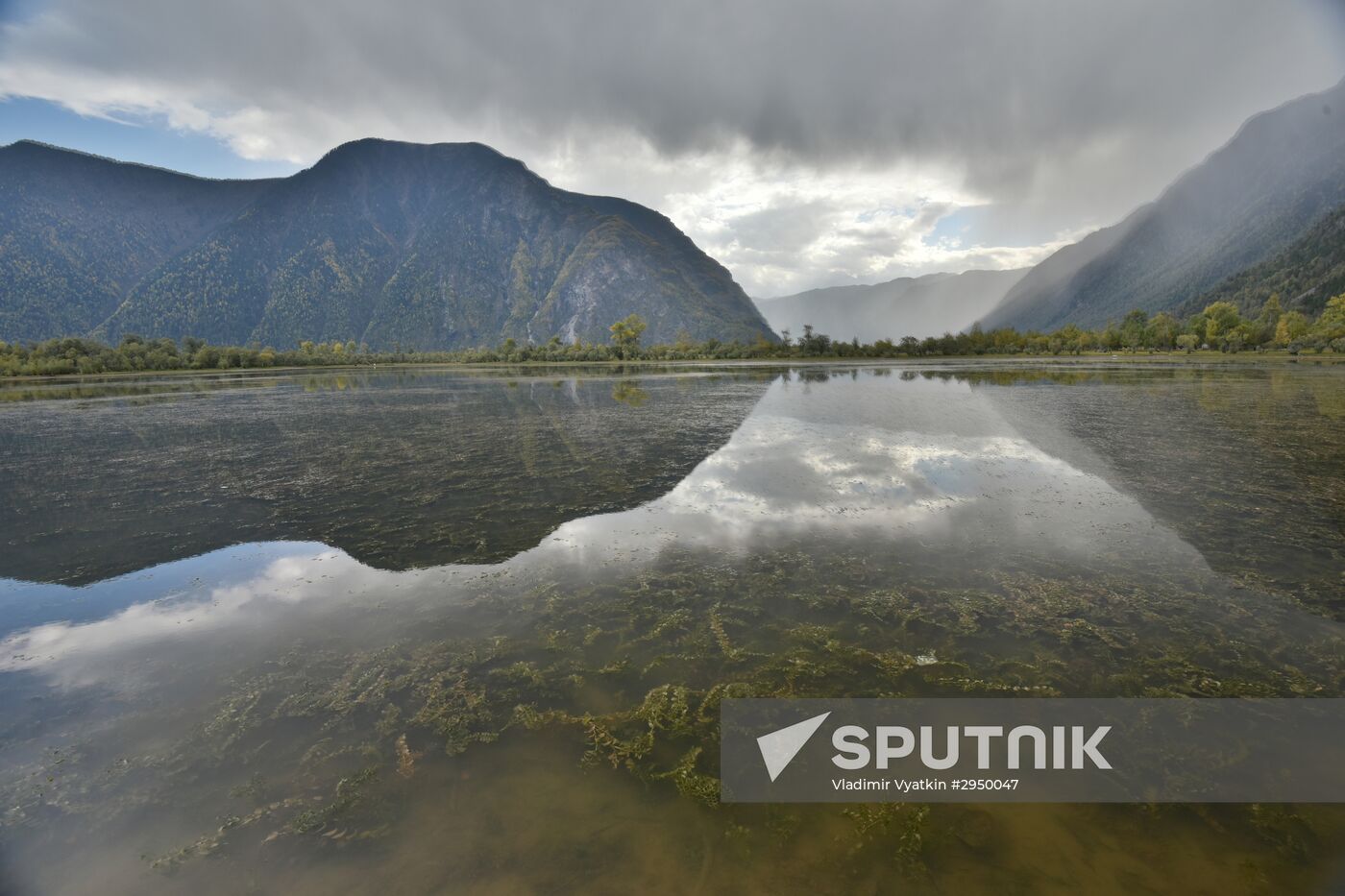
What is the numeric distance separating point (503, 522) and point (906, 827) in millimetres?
11630

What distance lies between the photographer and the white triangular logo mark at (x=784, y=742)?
6.03m

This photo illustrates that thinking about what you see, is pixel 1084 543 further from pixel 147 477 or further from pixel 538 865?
pixel 147 477

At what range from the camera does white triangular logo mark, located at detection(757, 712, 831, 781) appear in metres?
6.03

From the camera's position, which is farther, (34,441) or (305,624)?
(34,441)

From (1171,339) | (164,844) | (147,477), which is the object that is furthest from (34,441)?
(1171,339)

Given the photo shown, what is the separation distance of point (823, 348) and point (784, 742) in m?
146

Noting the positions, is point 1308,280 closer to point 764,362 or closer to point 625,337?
point 764,362

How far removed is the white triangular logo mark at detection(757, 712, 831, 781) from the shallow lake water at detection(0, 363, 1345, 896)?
1.83 feet

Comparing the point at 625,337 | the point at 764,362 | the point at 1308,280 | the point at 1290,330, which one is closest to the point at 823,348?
the point at 764,362

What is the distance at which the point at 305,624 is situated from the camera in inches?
374

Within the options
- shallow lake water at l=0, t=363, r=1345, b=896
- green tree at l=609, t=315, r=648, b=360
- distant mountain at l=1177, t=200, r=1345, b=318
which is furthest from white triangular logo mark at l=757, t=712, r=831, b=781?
distant mountain at l=1177, t=200, r=1345, b=318

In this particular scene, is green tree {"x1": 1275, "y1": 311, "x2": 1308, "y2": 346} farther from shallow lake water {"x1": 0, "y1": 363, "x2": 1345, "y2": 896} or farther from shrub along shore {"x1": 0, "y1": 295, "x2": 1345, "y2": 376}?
shallow lake water {"x1": 0, "y1": 363, "x2": 1345, "y2": 896}

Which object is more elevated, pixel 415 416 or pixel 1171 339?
pixel 1171 339

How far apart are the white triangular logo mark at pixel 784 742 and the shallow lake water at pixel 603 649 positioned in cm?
56
